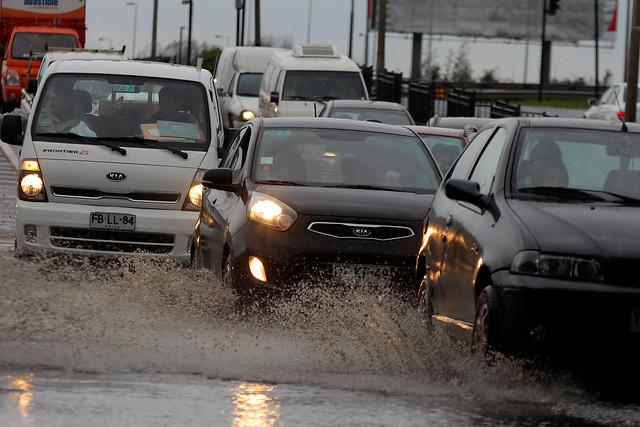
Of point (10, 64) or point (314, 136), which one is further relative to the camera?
point (10, 64)

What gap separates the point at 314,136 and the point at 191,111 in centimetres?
233

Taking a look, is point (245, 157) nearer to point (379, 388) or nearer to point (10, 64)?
point (379, 388)

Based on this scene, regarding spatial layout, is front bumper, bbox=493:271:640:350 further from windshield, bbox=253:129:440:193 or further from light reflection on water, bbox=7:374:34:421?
windshield, bbox=253:129:440:193

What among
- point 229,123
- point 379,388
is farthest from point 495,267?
point 229,123

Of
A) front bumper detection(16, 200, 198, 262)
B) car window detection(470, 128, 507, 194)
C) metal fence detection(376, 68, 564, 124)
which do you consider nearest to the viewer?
car window detection(470, 128, 507, 194)

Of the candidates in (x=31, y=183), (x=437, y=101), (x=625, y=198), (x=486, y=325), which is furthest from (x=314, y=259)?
(x=437, y=101)

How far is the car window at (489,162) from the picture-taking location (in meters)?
7.58

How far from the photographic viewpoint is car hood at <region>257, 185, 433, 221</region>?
30.3ft

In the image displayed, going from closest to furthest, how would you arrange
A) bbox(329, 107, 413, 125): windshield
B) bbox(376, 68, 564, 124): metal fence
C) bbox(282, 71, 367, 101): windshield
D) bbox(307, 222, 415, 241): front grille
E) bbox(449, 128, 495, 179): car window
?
bbox(449, 128, 495, 179): car window → bbox(307, 222, 415, 241): front grille → bbox(329, 107, 413, 125): windshield → bbox(282, 71, 367, 101): windshield → bbox(376, 68, 564, 124): metal fence

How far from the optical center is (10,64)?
115 ft

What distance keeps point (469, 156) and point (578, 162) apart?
95 centimetres

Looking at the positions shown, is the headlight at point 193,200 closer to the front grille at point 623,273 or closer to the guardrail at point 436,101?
the front grille at point 623,273

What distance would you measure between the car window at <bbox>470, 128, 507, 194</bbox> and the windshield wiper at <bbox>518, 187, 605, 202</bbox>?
0.81 ft

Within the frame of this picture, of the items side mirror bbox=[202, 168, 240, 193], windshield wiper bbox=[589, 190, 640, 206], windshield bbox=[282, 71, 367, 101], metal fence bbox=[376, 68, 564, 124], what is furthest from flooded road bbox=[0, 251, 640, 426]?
metal fence bbox=[376, 68, 564, 124]
